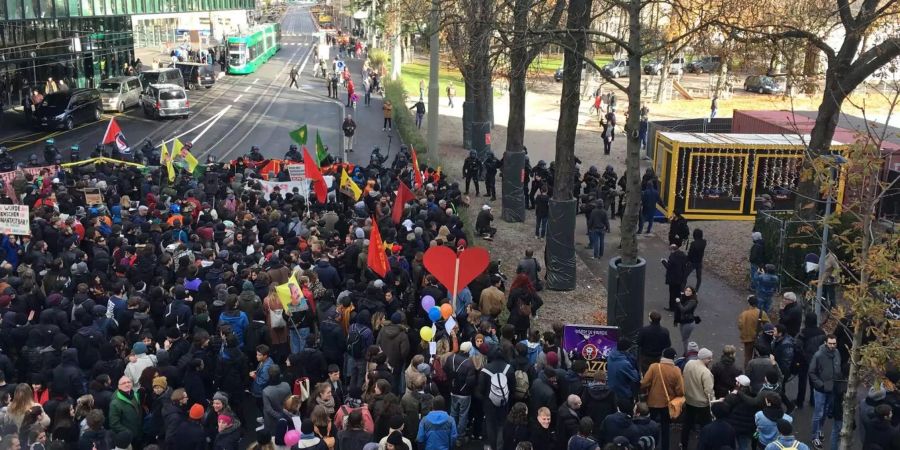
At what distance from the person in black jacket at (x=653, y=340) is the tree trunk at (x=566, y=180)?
4.97 meters

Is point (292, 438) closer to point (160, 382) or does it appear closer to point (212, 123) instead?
point (160, 382)

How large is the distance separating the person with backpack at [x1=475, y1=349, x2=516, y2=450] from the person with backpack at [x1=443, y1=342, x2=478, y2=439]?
14 cm

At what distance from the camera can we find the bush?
31.0m

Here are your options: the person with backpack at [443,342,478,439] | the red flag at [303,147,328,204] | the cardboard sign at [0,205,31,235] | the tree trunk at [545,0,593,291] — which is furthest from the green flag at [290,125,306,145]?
the person with backpack at [443,342,478,439]

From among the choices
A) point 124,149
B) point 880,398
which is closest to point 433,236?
point 880,398

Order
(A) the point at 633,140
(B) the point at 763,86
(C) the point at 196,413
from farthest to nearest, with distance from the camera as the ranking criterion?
(B) the point at 763,86 → (A) the point at 633,140 → (C) the point at 196,413

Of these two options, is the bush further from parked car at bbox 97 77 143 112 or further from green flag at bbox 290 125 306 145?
parked car at bbox 97 77 143 112

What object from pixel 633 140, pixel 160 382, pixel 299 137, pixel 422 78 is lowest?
pixel 422 78

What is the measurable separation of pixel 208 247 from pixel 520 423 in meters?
7.76

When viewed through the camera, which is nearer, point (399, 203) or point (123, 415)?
point (123, 415)

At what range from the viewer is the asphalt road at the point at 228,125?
3472 cm

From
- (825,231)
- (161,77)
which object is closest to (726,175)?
(825,231)

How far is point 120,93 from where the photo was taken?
144ft

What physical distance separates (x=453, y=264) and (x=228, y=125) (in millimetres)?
30824
